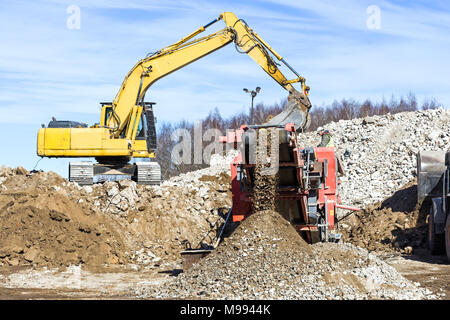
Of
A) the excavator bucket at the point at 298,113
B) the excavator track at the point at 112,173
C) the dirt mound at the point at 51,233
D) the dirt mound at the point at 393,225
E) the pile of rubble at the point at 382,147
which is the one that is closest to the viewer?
the dirt mound at the point at 51,233

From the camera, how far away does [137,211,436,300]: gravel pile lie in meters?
9.60

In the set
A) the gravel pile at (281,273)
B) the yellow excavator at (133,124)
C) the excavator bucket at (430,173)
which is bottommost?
the gravel pile at (281,273)

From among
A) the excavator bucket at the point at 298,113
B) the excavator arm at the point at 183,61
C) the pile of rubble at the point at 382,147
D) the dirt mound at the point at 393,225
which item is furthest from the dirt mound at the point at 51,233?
the pile of rubble at the point at 382,147

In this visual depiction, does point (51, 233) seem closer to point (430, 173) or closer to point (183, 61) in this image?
point (183, 61)

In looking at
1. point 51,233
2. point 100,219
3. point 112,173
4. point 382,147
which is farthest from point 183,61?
point 382,147

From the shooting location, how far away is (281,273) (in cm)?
995

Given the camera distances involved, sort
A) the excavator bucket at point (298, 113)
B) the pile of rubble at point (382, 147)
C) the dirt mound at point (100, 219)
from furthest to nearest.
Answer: the pile of rubble at point (382, 147) < the excavator bucket at point (298, 113) < the dirt mound at point (100, 219)

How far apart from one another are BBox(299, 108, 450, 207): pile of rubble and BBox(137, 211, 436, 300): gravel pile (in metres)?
11.2

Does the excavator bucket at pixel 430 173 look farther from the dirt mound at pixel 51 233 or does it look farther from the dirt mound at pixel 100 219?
the dirt mound at pixel 51 233

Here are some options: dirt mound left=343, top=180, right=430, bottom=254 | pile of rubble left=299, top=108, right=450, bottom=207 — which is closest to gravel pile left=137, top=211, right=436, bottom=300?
dirt mound left=343, top=180, right=430, bottom=254

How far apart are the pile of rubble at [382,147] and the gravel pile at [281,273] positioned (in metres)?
11.2

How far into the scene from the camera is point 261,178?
12.2 m

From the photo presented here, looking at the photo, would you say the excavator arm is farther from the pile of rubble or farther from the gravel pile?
the gravel pile

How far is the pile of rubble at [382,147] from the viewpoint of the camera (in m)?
22.9
